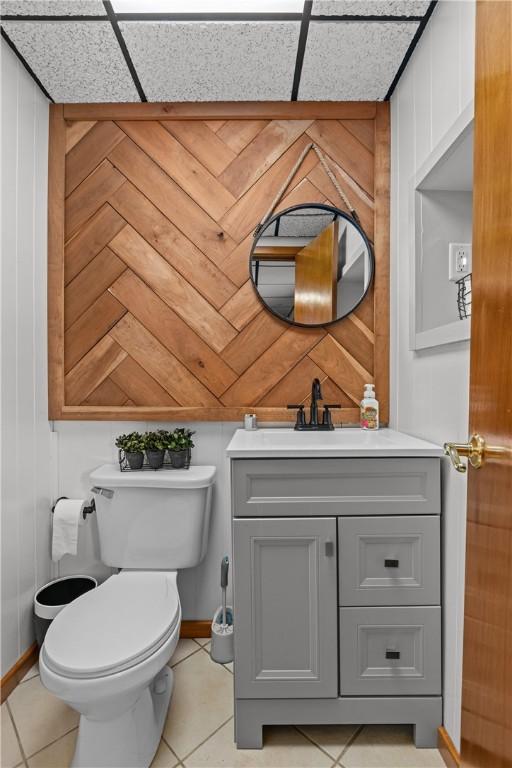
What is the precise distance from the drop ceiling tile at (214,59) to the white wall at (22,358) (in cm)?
53

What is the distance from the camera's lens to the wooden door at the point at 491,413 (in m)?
0.62

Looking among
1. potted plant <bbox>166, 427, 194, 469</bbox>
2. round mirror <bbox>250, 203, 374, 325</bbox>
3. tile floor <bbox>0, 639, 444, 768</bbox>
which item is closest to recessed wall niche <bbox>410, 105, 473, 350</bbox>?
round mirror <bbox>250, 203, 374, 325</bbox>

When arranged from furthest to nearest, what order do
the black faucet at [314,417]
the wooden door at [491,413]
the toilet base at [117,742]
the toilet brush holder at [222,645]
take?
1. the black faucet at [314,417]
2. the toilet brush holder at [222,645]
3. the toilet base at [117,742]
4. the wooden door at [491,413]

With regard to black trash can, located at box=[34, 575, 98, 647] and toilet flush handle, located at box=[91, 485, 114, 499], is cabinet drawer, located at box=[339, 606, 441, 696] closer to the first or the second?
toilet flush handle, located at box=[91, 485, 114, 499]

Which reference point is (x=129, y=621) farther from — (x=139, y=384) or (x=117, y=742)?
(x=139, y=384)

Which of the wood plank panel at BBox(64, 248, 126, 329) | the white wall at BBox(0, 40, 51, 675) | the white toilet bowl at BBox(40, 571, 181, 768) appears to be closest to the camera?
the white toilet bowl at BBox(40, 571, 181, 768)

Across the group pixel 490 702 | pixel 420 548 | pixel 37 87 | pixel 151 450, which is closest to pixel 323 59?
pixel 37 87

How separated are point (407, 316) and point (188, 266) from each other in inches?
39.1

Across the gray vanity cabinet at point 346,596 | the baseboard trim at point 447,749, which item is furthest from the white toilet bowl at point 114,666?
the baseboard trim at point 447,749

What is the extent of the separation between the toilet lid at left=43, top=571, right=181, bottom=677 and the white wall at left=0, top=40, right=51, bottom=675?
1.49 feet

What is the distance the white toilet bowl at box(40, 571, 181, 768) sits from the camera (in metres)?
1.10

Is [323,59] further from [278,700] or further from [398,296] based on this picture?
[278,700]

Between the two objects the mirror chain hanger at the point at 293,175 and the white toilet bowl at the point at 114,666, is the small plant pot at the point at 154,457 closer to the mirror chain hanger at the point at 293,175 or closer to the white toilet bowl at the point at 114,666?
the white toilet bowl at the point at 114,666

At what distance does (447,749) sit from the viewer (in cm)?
127
